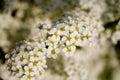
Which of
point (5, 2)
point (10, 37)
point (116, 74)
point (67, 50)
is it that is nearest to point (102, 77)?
point (116, 74)

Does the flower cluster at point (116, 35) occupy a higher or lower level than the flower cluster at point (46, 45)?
higher

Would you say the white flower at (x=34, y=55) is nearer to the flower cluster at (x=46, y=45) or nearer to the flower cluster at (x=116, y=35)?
the flower cluster at (x=46, y=45)

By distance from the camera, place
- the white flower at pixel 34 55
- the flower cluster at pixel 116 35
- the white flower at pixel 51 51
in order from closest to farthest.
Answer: the white flower at pixel 34 55 → the white flower at pixel 51 51 → the flower cluster at pixel 116 35

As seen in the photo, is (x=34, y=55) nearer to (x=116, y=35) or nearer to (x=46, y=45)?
(x=46, y=45)

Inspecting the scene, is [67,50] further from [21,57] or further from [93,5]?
[93,5]

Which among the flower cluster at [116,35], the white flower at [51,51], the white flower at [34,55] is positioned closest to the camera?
A: the white flower at [34,55]

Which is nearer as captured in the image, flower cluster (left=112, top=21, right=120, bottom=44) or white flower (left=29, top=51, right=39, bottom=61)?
white flower (left=29, top=51, right=39, bottom=61)

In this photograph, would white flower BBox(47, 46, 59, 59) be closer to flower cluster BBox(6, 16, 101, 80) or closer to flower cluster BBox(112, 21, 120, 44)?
flower cluster BBox(6, 16, 101, 80)

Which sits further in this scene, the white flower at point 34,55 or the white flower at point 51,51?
the white flower at point 51,51

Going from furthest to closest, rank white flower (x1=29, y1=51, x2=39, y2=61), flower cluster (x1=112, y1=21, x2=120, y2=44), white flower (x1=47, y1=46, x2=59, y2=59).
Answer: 1. flower cluster (x1=112, y1=21, x2=120, y2=44)
2. white flower (x1=47, y1=46, x2=59, y2=59)
3. white flower (x1=29, y1=51, x2=39, y2=61)

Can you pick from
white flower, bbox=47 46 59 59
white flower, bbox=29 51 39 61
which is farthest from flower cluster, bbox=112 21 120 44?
white flower, bbox=29 51 39 61

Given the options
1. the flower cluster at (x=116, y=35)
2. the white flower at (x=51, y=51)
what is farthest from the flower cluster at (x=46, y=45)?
the flower cluster at (x=116, y=35)
